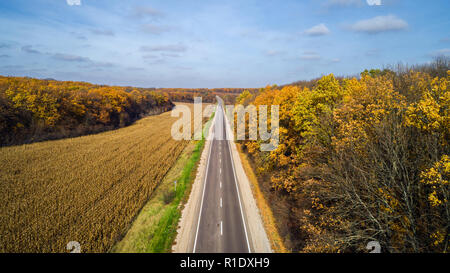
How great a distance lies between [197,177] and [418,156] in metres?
21.2

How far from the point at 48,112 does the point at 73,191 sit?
1355 inches

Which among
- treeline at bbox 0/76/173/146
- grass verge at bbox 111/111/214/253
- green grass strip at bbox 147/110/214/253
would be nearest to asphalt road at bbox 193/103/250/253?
green grass strip at bbox 147/110/214/253

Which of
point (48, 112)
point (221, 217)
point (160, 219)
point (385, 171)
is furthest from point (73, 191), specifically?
point (48, 112)

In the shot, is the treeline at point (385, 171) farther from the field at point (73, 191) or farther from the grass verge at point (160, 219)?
the field at point (73, 191)

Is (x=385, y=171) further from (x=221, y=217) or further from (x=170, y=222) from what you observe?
(x=170, y=222)

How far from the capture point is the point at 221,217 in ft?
53.0

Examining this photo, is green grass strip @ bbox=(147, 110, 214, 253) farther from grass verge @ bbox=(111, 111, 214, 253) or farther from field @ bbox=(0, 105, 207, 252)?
field @ bbox=(0, 105, 207, 252)

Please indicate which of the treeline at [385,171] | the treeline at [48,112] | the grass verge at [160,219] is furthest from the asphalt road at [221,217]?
the treeline at [48,112]

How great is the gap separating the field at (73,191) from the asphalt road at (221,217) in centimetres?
629

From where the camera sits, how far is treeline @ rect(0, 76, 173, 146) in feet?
114
